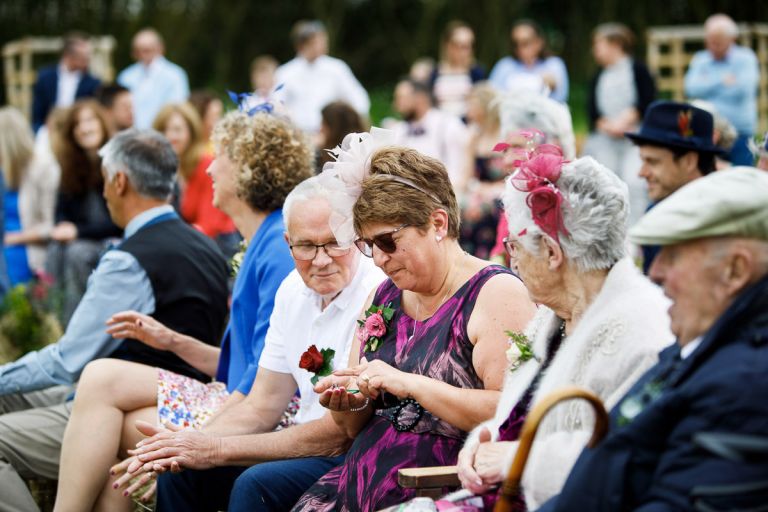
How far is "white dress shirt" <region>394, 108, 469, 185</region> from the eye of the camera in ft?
33.9

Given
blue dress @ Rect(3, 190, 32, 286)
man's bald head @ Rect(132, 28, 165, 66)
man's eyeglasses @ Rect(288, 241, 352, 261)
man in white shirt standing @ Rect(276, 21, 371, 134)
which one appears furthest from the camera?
man's bald head @ Rect(132, 28, 165, 66)

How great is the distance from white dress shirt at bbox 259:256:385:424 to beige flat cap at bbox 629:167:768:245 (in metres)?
1.67

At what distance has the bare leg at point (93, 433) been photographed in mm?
4156

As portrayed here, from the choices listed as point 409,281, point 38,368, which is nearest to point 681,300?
point 409,281

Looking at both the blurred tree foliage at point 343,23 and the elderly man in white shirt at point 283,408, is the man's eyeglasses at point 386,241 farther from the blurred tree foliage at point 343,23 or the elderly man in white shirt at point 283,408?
the blurred tree foliage at point 343,23

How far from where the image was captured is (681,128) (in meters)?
5.18

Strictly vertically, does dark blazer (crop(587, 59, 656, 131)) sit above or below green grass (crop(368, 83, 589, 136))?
above

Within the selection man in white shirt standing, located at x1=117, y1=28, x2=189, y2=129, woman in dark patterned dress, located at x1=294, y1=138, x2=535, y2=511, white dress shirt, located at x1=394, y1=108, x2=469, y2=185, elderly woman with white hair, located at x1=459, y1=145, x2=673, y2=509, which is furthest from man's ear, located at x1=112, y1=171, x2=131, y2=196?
man in white shirt standing, located at x1=117, y1=28, x2=189, y2=129

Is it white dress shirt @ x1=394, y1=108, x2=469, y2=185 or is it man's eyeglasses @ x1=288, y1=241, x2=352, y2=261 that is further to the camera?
white dress shirt @ x1=394, y1=108, x2=469, y2=185

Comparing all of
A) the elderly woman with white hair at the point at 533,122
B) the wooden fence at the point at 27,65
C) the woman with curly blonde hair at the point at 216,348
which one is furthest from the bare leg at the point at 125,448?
the wooden fence at the point at 27,65

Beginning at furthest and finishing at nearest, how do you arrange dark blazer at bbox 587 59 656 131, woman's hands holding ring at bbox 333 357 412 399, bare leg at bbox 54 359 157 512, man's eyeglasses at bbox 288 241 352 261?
dark blazer at bbox 587 59 656 131 → bare leg at bbox 54 359 157 512 → man's eyeglasses at bbox 288 241 352 261 → woman's hands holding ring at bbox 333 357 412 399

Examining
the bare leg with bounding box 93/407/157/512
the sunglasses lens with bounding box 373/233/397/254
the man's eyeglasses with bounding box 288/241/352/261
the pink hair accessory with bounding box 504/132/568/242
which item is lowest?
the bare leg with bounding box 93/407/157/512

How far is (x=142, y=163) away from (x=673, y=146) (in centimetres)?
255

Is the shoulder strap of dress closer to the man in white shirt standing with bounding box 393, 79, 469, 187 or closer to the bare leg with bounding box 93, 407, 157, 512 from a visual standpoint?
the bare leg with bounding box 93, 407, 157, 512
